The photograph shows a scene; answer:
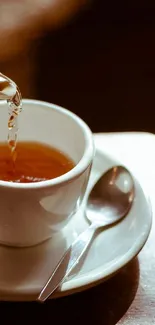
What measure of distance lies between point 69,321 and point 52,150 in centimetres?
22

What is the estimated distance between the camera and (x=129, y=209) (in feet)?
2.21

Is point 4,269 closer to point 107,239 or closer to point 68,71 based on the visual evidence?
point 107,239

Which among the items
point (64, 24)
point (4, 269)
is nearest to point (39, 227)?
point (4, 269)

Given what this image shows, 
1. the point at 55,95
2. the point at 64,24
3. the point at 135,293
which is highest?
the point at 135,293

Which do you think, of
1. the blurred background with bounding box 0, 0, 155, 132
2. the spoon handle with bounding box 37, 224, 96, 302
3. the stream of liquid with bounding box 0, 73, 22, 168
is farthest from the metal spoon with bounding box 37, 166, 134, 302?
the blurred background with bounding box 0, 0, 155, 132

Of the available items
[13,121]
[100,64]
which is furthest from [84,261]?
[100,64]

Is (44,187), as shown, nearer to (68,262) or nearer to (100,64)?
(68,262)

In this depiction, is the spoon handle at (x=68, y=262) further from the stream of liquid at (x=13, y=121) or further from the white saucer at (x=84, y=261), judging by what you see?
the stream of liquid at (x=13, y=121)

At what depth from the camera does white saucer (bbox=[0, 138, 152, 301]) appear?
556 mm

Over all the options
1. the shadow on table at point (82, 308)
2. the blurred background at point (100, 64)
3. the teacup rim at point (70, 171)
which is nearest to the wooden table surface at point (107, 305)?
the shadow on table at point (82, 308)

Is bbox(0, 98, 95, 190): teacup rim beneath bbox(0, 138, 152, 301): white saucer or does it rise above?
above

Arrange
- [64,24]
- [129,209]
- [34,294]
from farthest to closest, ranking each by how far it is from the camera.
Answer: [64,24] → [129,209] → [34,294]

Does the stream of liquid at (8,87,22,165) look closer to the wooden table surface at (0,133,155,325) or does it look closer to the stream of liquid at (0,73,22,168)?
the stream of liquid at (0,73,22,168)

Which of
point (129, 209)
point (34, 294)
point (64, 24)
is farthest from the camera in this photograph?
point (64, 24)
